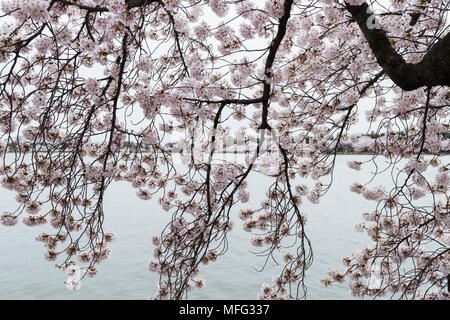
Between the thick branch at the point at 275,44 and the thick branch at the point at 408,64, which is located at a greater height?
the thick branch at the point at 275,44

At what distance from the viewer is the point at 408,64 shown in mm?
2328

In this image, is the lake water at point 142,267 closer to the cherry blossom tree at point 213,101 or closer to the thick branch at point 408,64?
the cherry blossom tree at point 213,101

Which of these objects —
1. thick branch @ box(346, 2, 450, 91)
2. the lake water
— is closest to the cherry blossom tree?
thick branch @ box(346, 2, 450, 91)

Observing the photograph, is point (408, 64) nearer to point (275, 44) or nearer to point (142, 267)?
point (275, 44)

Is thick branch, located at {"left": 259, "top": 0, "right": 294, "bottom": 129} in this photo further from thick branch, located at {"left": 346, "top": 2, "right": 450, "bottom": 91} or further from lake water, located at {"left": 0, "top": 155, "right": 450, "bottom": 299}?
lake water, located at {"left": 0, "top": 155, "right": 450, "bottom": 299}

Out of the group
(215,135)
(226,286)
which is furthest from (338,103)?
(226,286)

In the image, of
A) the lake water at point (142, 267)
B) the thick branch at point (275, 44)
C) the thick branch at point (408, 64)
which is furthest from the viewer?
the lake water at point (142, 267)

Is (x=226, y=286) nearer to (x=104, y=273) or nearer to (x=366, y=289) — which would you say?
(x=104, y=273)

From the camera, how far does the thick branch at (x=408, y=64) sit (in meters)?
2.21

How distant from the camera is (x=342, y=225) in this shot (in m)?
12.4

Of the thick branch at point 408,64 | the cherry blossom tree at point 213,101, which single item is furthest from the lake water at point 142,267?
the thick branch at point 408,64

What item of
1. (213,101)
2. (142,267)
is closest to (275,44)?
(213,101)

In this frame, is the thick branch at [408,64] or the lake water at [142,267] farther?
the lake water at [142,267]

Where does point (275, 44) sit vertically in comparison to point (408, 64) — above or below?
above
